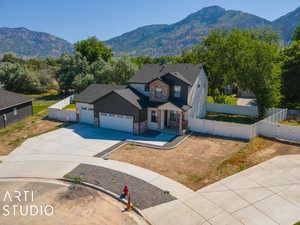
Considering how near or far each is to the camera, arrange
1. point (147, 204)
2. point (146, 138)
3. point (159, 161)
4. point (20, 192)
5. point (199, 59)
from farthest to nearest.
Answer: point (199, 59)
point (146, 138)
point (159, 161)
point (20, 192)
point (147, 204)

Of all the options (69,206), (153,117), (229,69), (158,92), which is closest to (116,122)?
(153,117)

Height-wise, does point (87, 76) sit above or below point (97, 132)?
above

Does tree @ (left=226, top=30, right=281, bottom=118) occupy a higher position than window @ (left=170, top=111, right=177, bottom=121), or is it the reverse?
tree @ (left=226, top=30, right=281, bottom=118)

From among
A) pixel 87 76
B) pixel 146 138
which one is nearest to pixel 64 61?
pixel 87 76

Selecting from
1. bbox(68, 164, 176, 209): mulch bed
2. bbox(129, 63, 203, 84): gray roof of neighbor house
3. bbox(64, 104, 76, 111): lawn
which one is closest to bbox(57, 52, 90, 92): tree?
bbox(64, 104, 76, 111): lawn

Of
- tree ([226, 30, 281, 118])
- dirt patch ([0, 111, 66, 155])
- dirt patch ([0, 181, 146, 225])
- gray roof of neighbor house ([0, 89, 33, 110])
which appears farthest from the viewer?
gray roof of neighbor house ([0, 89, 33, 110])

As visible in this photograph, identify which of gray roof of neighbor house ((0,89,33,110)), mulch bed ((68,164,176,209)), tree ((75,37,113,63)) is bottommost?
mulch bed ((68,164,176,209))

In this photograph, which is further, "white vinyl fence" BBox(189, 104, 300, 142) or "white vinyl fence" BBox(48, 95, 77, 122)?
"white vinyl fence" BBox(48, 95, 77, 122)

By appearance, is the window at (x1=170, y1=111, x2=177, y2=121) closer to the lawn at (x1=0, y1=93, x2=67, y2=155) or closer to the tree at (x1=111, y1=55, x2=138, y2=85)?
the lawn at (x1=0, y1=93, x2=67, y2=155)

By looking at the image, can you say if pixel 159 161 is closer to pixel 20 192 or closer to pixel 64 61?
pixel 20 192
